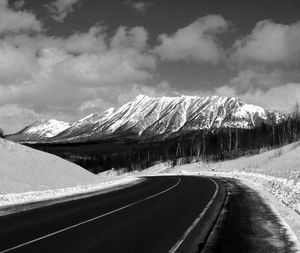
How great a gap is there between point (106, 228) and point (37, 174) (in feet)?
95.4

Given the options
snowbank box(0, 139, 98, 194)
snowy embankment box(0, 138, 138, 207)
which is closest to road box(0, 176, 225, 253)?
snowy embankment box(0, 138, 138, 207)

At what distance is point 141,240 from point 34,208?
33.8 ft

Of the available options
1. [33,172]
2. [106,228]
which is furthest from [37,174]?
[106,228]

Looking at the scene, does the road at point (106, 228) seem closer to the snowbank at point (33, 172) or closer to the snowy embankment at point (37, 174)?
the snowy embankment at point (37, 174)

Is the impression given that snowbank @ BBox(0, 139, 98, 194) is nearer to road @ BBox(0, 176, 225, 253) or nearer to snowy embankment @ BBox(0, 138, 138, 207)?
snowy embankment @ BBox(0, 138, 138, 207)

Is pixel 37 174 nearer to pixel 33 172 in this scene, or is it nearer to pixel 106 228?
pixel 33 172

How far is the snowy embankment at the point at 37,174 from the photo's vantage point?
34438 millimetres

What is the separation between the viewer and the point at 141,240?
37.3 feet

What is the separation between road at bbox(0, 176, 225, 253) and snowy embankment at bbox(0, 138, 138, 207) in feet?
47.2

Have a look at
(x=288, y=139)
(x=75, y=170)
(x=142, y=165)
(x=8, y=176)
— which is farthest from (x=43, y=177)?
(x=142, y=165)

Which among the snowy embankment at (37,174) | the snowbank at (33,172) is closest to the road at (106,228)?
the snowy embankment at (37,174)

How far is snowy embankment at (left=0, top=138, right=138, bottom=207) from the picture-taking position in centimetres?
3444

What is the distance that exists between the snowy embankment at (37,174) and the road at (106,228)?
47.2 ft

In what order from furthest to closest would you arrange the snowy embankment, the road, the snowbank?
the snowbank
the snowy embankment
the road
